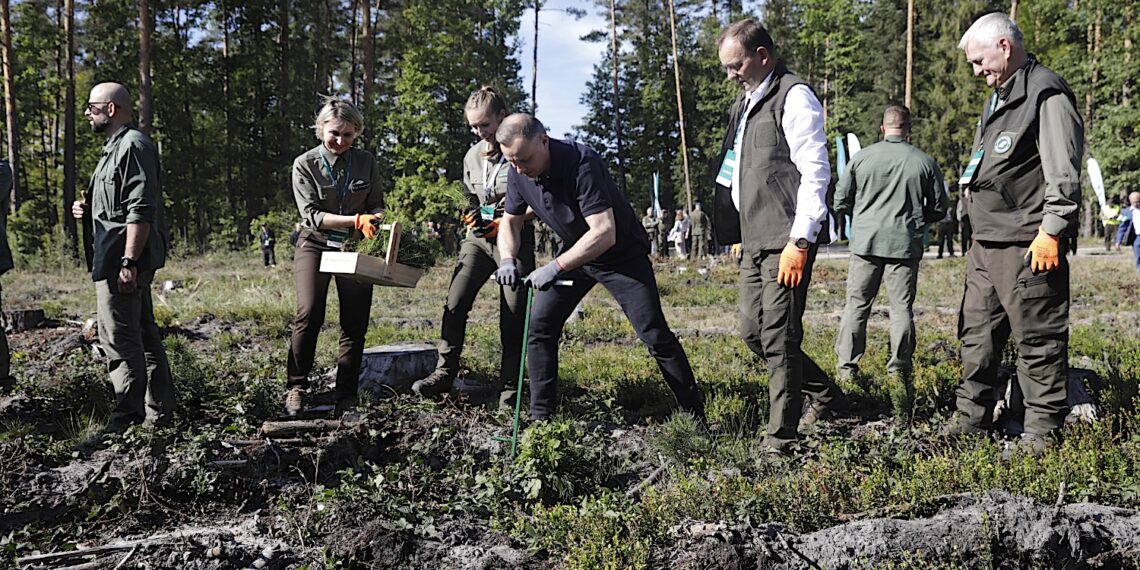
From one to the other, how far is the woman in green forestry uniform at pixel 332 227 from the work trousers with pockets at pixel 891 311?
3.29 meters

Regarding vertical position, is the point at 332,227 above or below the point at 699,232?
below

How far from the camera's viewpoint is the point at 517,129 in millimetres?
3766

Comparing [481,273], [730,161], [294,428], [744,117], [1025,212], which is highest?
[744,117]

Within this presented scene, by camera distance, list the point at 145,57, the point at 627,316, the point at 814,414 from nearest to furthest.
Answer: the point at 627,316 → the point at 814,414 → the point at 145,57

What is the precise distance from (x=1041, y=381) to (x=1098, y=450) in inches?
14.9

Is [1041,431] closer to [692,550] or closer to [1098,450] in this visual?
[1098,450]

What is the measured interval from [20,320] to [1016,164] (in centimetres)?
889

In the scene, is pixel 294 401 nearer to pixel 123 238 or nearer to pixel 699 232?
pixel 123 238

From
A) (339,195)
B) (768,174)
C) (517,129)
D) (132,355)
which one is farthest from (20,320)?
(768,174)

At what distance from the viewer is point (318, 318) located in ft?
16.0

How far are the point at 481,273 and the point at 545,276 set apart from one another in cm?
120

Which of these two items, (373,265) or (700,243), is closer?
(373,265)

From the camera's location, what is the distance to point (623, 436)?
444 cm

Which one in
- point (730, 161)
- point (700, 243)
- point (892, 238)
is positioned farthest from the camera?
point (700, 243)
